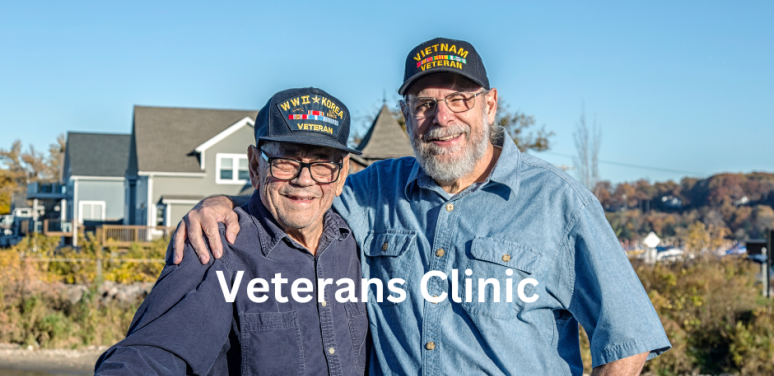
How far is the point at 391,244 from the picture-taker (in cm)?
337

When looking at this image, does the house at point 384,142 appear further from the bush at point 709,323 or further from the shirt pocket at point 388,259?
the shirt pocket at point 388,259

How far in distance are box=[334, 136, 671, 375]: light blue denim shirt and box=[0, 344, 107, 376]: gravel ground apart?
384 inches

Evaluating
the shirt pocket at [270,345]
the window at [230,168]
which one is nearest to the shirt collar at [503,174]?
the shirt pocket at [270,345]

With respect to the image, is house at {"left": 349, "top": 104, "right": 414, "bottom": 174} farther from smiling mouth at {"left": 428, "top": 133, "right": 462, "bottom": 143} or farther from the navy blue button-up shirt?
the navy blue button-up shirt

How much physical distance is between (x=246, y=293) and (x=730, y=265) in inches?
499

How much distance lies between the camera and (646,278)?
1199 cm

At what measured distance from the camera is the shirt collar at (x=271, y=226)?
304 cm

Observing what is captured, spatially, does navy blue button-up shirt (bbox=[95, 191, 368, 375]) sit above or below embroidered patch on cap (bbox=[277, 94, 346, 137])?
below

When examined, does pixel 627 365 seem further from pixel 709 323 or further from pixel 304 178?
pixel 709 323

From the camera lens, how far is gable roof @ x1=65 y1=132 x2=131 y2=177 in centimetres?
3791

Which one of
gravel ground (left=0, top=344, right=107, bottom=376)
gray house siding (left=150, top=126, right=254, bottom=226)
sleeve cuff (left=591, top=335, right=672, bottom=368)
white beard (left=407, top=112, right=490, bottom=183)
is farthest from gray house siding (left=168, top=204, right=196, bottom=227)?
sleeve cuff (left=591, top=335, right=672, bottom=368)

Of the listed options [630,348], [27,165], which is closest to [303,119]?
[630,348]

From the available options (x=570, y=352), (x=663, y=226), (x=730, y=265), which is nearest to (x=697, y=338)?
(x=730, y=265)

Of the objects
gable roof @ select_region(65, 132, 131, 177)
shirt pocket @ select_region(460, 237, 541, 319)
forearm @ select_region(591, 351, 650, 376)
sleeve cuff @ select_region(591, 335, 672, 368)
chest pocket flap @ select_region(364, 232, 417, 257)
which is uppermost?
gable roof @ select_region(65, 132, 131, 177)
